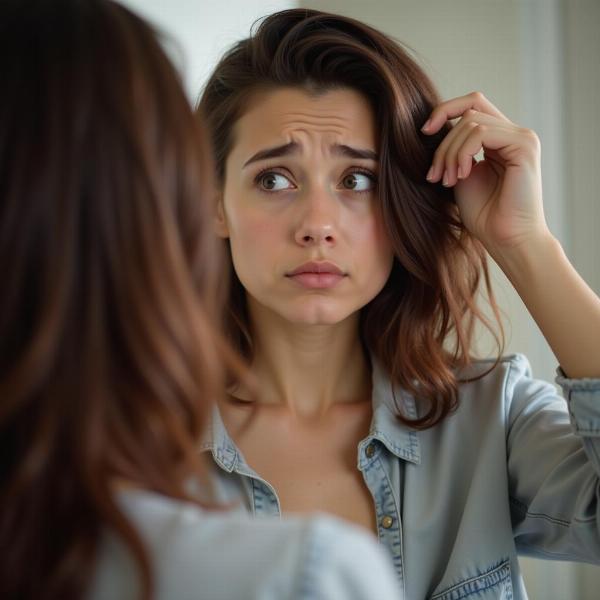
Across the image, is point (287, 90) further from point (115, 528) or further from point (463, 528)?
point (115, 528)

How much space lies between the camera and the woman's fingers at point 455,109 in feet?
4.62

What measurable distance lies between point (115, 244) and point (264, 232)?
82 cm

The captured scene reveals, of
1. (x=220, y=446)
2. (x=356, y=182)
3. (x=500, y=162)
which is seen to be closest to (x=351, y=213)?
(x=356, y=182)

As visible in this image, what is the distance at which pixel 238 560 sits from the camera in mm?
513

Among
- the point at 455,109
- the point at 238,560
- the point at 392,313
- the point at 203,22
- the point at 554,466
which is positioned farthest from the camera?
the point at 203,22

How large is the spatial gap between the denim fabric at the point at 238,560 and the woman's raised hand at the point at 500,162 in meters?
0.94

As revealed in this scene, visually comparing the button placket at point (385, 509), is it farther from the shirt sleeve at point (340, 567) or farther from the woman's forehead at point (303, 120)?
the shirt sleeve at point (340, 567)

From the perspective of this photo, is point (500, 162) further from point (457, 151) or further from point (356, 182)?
point (356, 182)

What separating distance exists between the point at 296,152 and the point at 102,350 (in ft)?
2.90

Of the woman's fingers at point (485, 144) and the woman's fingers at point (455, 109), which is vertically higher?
the woman's fingers at point (455, 109)

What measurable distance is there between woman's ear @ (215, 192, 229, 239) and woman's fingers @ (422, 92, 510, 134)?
0.38m

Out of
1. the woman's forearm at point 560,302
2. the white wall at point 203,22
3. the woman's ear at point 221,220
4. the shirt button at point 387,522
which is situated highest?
the white wall at point 203,22

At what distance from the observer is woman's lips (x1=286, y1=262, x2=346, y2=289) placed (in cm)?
134

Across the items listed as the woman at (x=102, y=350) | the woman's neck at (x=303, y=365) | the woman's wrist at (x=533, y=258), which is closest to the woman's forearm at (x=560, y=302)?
the woman's wrist at (x=533, y=258)
